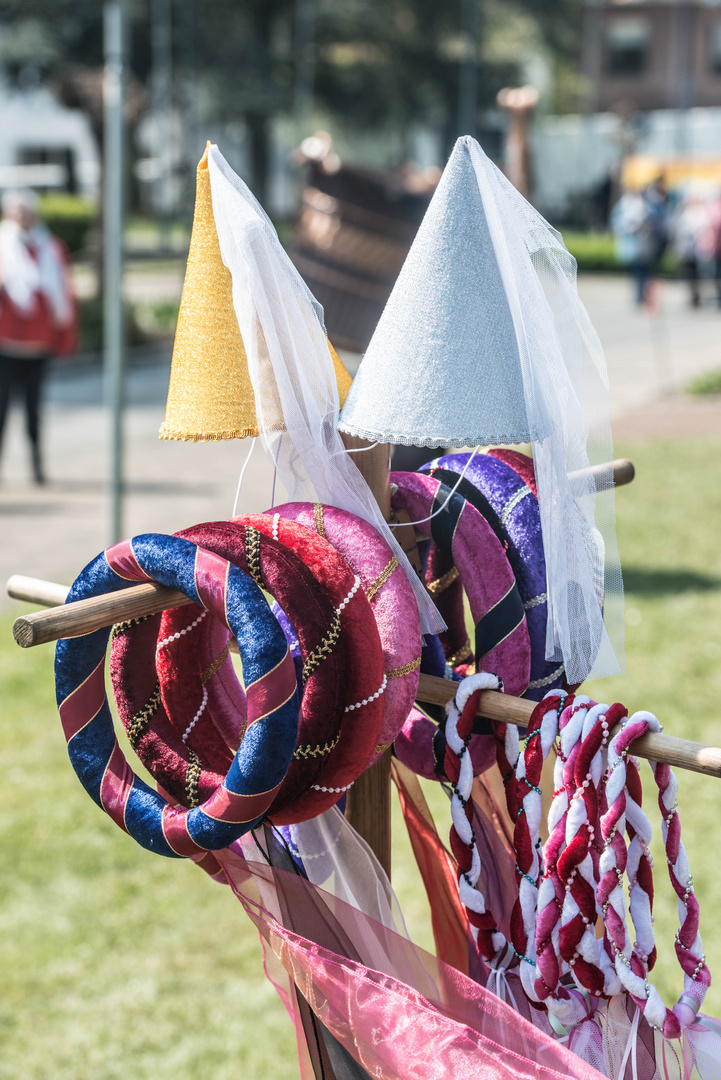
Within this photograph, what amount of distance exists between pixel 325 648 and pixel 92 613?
21 cm

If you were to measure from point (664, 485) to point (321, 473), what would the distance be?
5786 millimetres

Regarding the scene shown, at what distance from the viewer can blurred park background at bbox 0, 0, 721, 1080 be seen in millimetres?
2449

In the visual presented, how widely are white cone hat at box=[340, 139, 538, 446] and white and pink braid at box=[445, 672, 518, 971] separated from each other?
0.85ft

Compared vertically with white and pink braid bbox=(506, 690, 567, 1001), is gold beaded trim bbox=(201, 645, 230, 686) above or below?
above

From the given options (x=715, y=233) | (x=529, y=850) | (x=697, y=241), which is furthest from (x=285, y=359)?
(x=697, y=241)

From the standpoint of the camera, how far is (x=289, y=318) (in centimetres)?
111

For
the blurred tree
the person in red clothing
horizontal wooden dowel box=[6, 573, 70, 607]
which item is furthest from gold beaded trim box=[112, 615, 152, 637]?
the blurred tree

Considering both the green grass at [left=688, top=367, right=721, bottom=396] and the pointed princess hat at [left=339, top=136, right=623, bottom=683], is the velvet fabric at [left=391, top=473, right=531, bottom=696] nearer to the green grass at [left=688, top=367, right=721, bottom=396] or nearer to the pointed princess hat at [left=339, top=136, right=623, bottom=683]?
the pointed princess hat at [left=339, top=136, right=623, bottom=683]

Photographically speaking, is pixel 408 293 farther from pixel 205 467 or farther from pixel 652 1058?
pixel 205 467

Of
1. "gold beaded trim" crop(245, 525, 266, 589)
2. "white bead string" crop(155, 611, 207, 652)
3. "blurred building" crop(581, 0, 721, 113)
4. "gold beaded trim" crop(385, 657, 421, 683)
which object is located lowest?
"gold beaded trim" crop(385, 657, 421, 683)

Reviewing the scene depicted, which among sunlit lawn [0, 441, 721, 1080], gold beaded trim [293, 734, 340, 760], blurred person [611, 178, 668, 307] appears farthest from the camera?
blurred person [611, 178, 668, 307]

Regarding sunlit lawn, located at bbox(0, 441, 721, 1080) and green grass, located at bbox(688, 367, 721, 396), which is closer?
sunlit lawn, located at bbox(0, 441, 721, 1080)

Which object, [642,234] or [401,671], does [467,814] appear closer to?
[401,671]

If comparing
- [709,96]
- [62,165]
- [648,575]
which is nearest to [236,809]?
[648,575]
